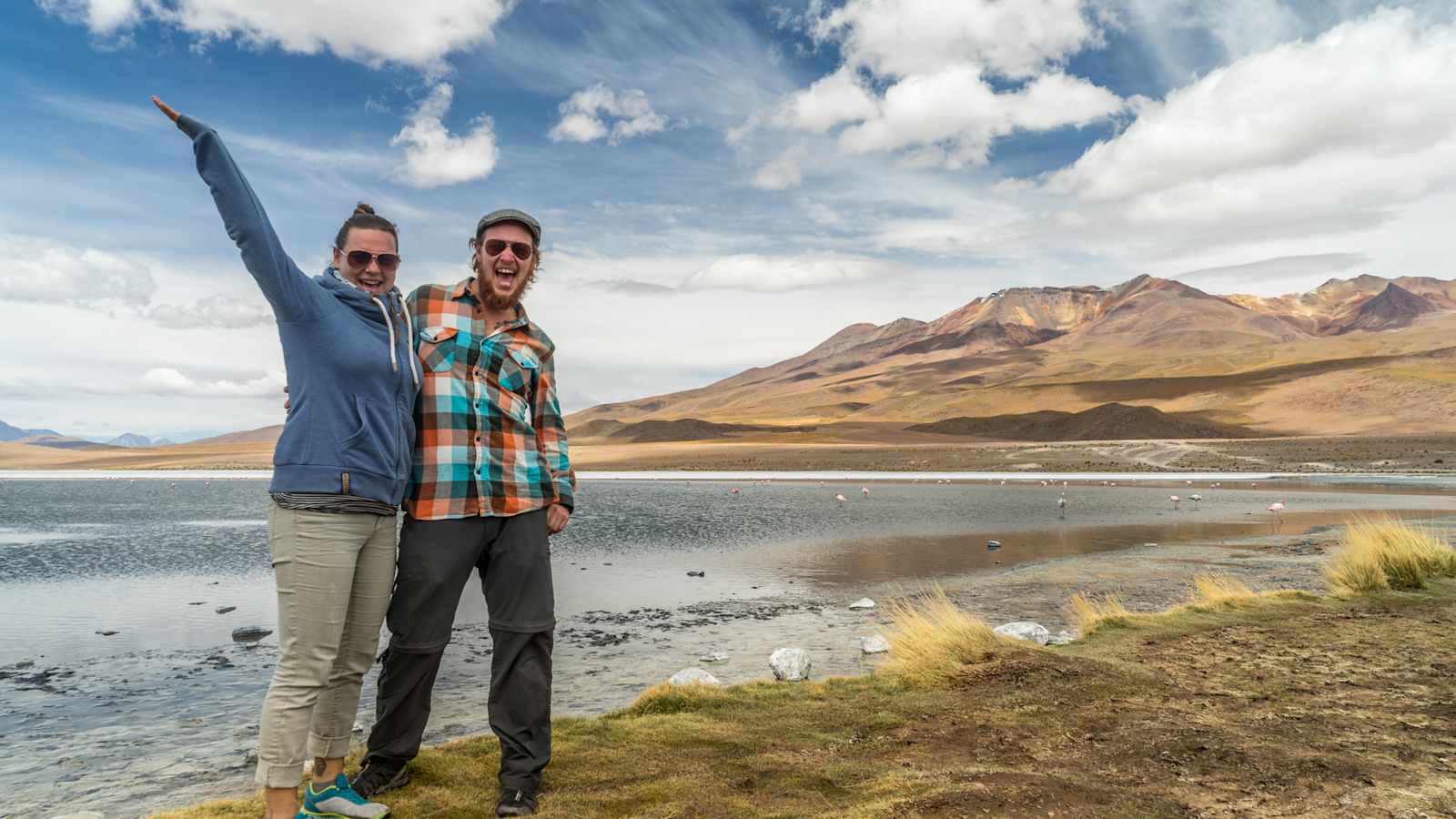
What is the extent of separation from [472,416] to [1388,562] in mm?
9963

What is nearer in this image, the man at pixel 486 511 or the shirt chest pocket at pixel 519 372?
the man at pixel 486 511

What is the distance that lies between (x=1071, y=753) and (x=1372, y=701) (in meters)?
2.13

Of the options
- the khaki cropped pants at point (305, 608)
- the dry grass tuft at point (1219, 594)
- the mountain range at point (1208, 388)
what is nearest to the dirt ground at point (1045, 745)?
the khaki cropped pants at point (305, 608)

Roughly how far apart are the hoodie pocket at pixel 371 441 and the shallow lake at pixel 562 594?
291cm

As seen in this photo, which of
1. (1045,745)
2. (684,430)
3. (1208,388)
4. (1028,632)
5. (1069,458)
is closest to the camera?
(1045,745)

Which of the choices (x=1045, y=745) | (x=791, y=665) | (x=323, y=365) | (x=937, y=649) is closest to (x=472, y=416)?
(x=323, y=365)

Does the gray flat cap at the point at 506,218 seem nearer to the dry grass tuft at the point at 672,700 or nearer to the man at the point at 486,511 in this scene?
the man at the point at 486,511

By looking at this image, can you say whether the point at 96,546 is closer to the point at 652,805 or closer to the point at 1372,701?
the point at 652,805

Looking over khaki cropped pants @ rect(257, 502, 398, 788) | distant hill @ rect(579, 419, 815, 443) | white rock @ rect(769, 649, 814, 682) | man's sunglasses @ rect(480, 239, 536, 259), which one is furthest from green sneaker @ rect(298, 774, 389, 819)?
distant hill @ rect(579, 419, 815, 443)

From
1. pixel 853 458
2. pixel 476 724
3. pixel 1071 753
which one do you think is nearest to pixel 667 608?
pixel 476 724

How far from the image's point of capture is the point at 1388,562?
8.97 meters

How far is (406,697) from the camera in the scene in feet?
11.7

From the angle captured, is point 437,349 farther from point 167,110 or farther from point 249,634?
point 249,634

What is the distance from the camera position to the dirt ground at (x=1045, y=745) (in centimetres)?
338
